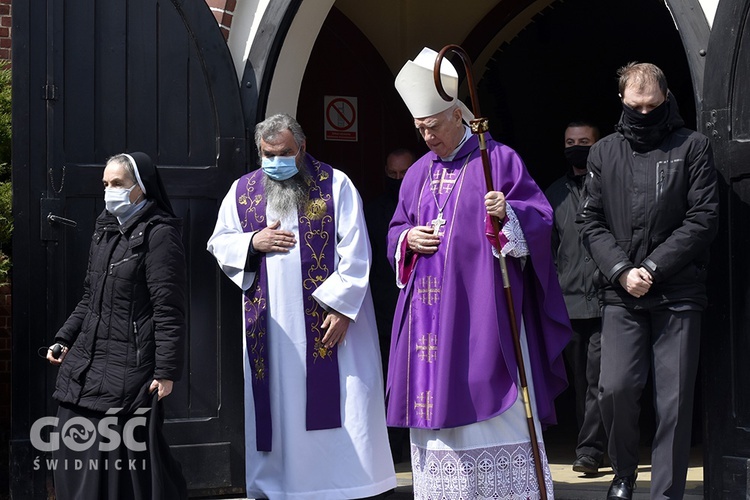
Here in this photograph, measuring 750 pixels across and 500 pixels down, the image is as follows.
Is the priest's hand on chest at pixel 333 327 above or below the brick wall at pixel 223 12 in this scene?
below

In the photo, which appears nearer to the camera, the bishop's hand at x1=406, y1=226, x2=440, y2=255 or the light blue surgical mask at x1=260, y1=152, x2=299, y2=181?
the bishop's hand at x1=406, y1=226, x2=440, y2=255

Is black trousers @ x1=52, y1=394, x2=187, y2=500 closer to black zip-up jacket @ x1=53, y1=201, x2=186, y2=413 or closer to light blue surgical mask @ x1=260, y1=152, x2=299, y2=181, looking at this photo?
black zip-up jacket @ x1=53, y1=201, x2=186, y2=413

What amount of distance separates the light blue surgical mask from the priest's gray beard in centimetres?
4

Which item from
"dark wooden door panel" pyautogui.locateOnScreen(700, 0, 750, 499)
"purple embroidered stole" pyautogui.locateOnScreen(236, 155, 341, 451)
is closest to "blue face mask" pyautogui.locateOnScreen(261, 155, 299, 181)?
"purple embroidered stole" pyautogui.locateOnScreen(236, 155, 341, 451)

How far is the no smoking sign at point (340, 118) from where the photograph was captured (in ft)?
27.8

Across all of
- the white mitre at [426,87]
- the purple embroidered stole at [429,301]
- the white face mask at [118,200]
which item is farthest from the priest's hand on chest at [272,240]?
the white mitre at [426,87]

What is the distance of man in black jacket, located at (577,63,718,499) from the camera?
5125 millimetres

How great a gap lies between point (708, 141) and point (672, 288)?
2.07 feet

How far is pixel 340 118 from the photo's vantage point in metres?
8.55

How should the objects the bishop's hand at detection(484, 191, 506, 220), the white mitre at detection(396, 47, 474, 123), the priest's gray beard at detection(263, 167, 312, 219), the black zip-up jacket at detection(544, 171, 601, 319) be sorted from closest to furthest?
the bishop's hand at detection(484, 191, 506, 220) → the white mitre at detection(396, 47, 474, 123) → the priest's gray beard at detection(263, 167, 312, 219) → the black zip-up jacket at detection(544, 171, 601, 319)

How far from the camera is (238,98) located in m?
6.20

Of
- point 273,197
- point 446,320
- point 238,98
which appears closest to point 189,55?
point 238,98

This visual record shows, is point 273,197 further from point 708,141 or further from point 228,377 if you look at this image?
point 708,141

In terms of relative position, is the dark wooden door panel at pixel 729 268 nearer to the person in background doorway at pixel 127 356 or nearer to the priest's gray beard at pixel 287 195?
the priest's gray beard at pixel 287 195
